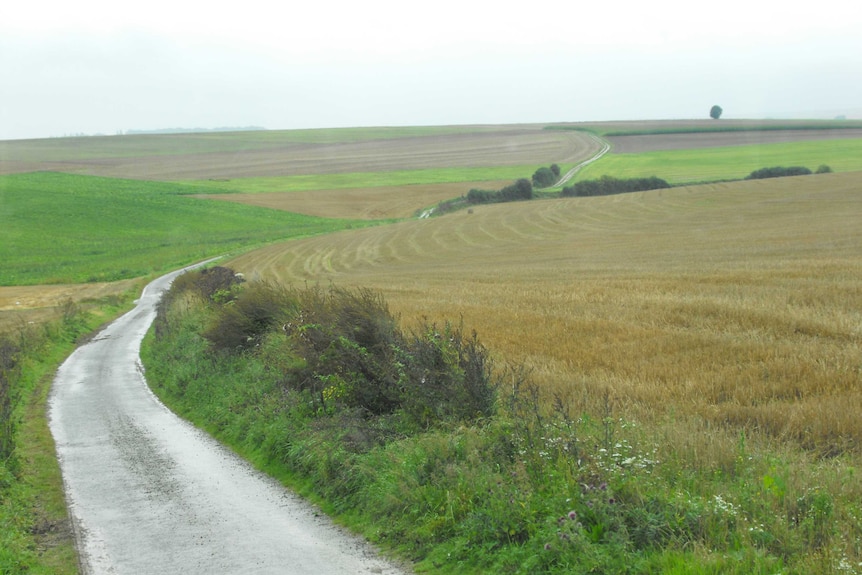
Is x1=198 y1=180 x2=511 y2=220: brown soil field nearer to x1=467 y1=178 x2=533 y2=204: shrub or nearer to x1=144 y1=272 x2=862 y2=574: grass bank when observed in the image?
x1=467 y1=178 x2=533 y2=204: shrub

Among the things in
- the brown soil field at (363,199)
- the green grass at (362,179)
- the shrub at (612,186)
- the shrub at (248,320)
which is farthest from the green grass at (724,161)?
the shrub at (248,320)

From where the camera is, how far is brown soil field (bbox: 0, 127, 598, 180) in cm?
11575

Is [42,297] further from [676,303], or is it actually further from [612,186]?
[612,186]

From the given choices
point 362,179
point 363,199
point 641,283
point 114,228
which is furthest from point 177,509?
point 362,179

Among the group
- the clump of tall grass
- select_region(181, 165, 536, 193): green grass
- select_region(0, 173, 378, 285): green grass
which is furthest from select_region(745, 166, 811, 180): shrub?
the clump of tall grass

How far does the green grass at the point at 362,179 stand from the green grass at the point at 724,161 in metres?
11.3

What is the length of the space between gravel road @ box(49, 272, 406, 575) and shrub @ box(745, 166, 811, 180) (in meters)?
75.9

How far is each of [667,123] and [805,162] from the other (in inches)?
2905

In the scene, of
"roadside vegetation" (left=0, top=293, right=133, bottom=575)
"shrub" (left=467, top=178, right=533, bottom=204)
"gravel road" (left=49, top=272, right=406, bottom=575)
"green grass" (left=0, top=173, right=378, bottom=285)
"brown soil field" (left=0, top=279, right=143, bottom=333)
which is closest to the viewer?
"gravel road" (left=49, top=272, right=406, bottom=575)

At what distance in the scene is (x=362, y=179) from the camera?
107 m

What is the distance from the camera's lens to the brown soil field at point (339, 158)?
116 metres

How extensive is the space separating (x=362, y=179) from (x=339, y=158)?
80.4 feet

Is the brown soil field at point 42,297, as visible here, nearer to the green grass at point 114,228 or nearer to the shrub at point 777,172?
the green grass at point 114,228

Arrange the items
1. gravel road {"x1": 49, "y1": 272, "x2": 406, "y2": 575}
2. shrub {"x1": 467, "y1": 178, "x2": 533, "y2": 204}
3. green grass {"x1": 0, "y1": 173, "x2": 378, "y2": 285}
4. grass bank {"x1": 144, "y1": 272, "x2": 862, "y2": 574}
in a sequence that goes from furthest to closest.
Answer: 1. shrub {"x1": 467, "y1": 178, "x2": 533, "y2": 204}
2. green grass {"x1": 0, "y1": 173, "x2": 378, "y2": 285}
3. gravel road {"x1": 49, "y1": 272, "x2": 406, "y2": 575}
4. grass bank {"x1": 144, "y1": 272, "x2": 862, "y2": 574}
